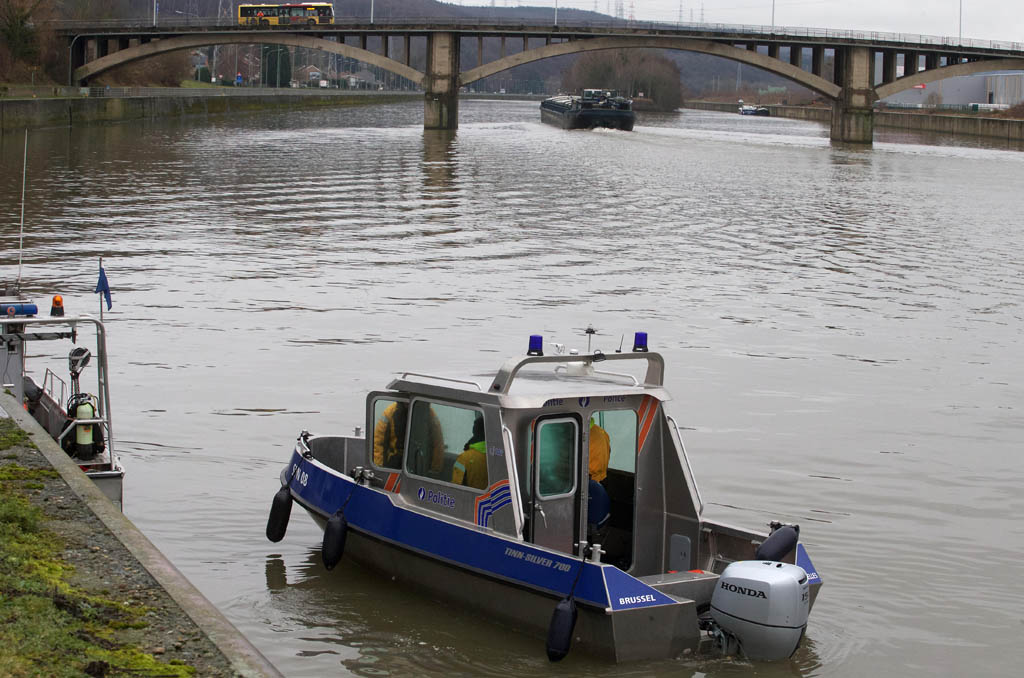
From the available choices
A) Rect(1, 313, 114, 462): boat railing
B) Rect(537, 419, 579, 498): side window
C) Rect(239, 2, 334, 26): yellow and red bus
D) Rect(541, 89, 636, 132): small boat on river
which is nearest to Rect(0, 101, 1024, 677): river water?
Rect(1, 313, 114, 462): boat railing

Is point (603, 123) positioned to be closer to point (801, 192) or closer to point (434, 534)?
point (801, 192)

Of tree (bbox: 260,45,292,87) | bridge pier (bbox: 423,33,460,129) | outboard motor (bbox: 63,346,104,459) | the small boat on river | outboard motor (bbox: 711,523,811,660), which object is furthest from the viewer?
tree (bbox: 260,45,292,87)

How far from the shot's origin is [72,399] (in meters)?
12.8

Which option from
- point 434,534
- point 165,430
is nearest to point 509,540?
point 434,534

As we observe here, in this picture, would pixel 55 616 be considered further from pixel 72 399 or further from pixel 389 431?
pixel 72 399

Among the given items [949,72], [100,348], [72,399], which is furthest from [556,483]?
[949,72]

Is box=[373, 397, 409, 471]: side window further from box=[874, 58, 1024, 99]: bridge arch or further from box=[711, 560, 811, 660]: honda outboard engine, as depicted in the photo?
box=[874, 58, 1024, 99]: bridge arch

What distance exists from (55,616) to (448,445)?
3718 millimetres

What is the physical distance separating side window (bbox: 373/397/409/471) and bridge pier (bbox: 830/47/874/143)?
9460 centimetres

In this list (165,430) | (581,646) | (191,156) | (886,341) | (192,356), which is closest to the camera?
(581,646)

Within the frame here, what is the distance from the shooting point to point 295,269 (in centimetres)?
2936

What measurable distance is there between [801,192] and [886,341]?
32.7m

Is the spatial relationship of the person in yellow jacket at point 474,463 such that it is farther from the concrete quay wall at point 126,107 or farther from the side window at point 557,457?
the concrete quay wall at point 126,107

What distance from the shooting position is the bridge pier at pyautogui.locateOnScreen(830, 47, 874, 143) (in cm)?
10231
